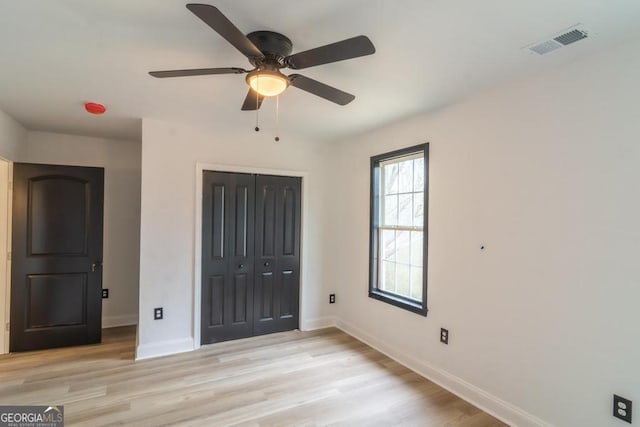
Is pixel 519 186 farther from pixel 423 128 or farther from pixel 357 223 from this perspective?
pixel 357 223

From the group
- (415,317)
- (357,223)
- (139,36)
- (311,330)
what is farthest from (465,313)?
(139,36)

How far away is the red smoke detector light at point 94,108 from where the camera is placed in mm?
2932

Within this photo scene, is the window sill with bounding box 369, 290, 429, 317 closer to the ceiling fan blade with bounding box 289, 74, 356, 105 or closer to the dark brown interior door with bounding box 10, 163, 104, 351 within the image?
the ceiling fan blade with bounding box 289, 74, 356, 105

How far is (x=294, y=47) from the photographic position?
6.48ft

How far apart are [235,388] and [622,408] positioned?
2.65m

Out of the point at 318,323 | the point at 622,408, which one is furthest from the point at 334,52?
the point at 318,323

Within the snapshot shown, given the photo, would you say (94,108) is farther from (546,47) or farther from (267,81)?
(546,47)

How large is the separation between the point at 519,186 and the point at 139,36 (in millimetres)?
2658

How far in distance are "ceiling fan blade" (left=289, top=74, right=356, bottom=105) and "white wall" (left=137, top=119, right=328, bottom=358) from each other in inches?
78.3

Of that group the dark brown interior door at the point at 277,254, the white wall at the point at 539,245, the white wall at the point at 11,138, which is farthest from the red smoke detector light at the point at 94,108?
the white wall at the point at 539,245

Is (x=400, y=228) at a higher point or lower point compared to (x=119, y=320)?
higher

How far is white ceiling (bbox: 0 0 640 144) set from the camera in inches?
63.3

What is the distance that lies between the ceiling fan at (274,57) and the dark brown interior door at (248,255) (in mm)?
1968

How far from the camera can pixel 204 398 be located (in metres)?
2.62
